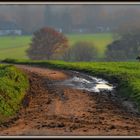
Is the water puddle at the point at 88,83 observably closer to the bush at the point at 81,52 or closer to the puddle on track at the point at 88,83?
the puddle on track at the point at 88,83

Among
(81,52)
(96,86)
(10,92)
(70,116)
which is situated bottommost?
(70,116)

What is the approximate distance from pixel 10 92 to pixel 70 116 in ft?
10.8

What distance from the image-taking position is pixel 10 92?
17.2 meters

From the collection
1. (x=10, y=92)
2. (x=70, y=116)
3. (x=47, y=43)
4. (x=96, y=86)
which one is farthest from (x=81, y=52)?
(x=70, y=116)

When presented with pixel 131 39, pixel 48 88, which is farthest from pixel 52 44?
pixel 48 88

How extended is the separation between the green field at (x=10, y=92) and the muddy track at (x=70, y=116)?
31 centimetres

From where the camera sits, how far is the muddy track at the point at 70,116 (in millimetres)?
13156

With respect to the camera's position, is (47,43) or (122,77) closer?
(122,77)

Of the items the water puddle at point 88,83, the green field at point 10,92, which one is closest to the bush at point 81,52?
the water puddle at point 88,83

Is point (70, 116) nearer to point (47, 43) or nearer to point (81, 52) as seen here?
point (81, 52)

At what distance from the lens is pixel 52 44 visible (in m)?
37.6

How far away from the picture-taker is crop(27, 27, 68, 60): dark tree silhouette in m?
35.7

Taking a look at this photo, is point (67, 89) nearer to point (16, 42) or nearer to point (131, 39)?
point (16, 42)
